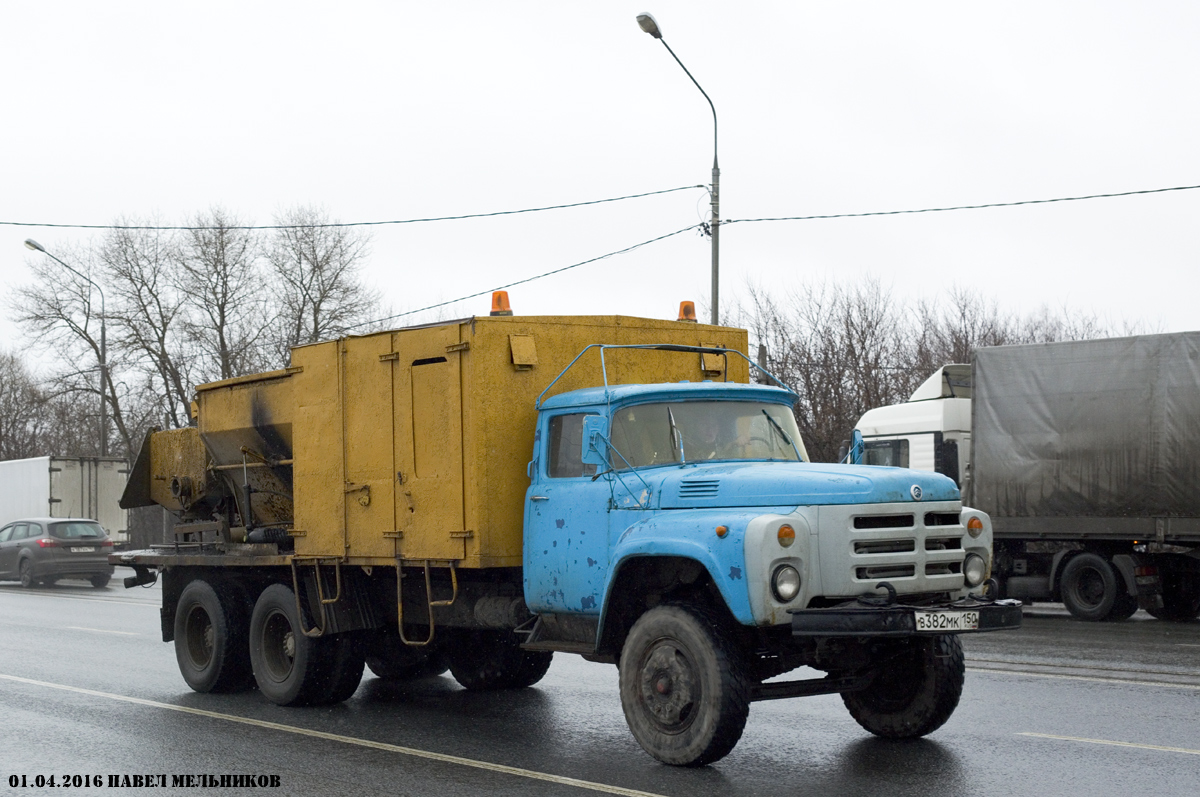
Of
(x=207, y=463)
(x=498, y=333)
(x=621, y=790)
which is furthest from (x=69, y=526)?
(x=621, y=790)

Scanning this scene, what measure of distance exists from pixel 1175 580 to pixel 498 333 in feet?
39.0

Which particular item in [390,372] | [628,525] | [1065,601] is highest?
[390,372]

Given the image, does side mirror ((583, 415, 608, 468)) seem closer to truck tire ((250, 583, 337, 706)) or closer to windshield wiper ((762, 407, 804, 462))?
windshield wiper ((762, 407, 804, 462))

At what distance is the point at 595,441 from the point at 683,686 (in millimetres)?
1629

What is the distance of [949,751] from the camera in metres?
8.09

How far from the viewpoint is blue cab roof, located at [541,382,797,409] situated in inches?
336

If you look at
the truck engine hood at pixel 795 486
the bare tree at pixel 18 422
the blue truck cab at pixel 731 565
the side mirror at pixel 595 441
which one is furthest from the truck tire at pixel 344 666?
the bare tree at pixel 18 422

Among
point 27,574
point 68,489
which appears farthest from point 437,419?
point 68,489

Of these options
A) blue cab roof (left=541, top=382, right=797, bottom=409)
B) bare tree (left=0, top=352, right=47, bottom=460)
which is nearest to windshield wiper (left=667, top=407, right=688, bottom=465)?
blue cab roof (left=541, top=382, right=797, bottom=409)

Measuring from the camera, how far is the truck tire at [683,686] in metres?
7.31

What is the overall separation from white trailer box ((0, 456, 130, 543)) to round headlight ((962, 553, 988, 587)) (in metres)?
28.9

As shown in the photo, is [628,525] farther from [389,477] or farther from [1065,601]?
[1065,601]

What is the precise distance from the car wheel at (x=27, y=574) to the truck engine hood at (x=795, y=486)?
24.5 meters

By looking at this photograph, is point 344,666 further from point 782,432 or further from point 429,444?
point 782,432
